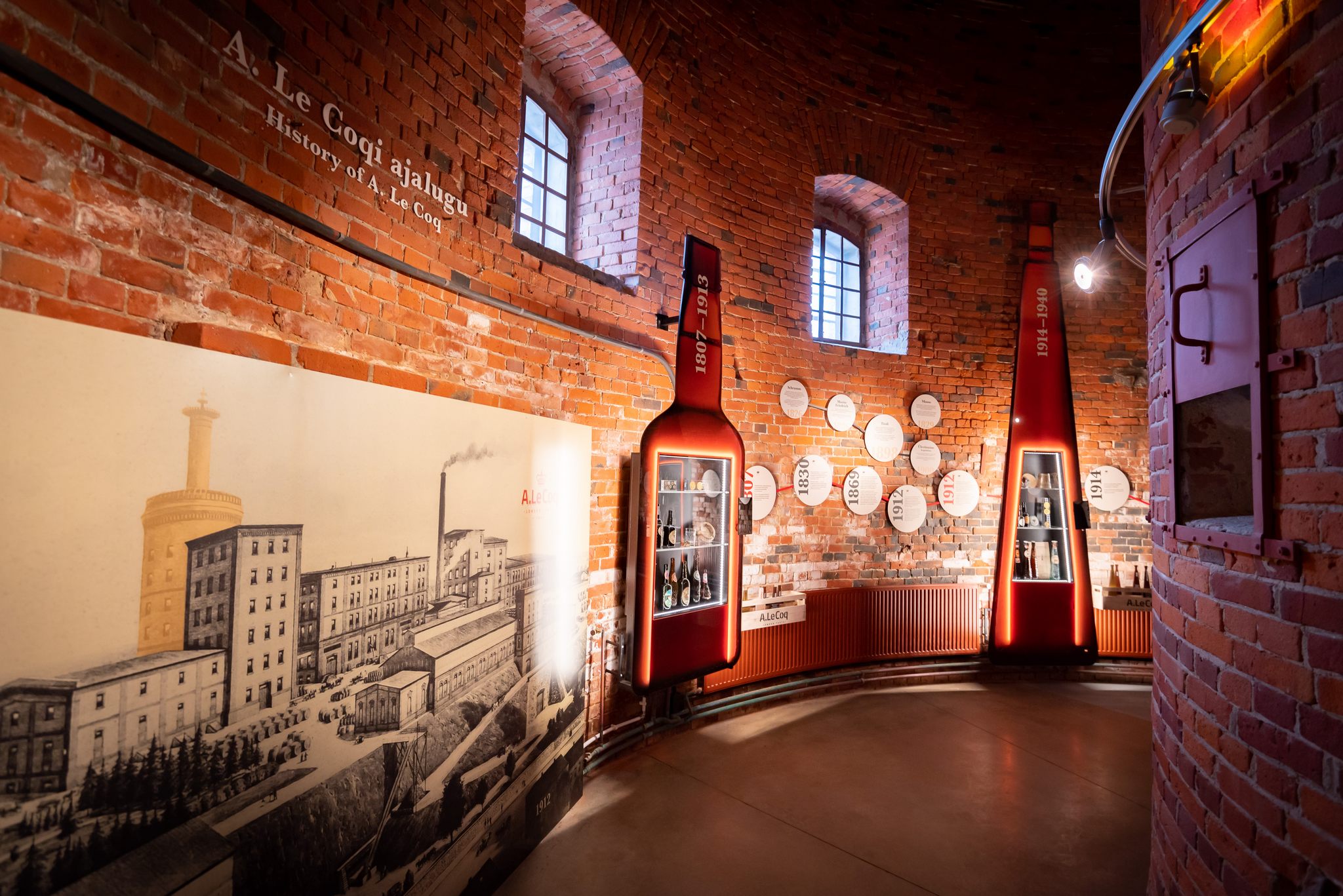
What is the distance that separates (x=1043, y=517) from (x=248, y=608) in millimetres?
6041

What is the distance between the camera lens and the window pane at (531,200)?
4109 mm

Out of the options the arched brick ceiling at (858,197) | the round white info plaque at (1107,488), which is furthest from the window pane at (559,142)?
the round white info plaque at (1107,488)

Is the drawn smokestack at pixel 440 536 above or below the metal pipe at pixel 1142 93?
below

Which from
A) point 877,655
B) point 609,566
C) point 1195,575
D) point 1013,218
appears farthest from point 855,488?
point 1195,575

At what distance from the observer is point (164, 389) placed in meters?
1.59

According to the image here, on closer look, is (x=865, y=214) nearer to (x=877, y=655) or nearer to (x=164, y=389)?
(x=877, y=655)

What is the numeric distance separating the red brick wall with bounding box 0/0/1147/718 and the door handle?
2751mm

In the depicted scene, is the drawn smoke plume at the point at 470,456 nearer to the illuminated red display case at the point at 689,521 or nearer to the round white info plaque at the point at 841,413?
the illuminated red display case at the point at 689,521

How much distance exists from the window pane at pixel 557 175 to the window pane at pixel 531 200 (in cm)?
14

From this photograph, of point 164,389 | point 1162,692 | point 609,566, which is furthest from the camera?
point 609,566

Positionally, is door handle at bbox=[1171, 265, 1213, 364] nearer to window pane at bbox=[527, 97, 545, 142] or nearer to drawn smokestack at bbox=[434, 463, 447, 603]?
drawn smokestack at bbox=[434, 463, 447, 603]

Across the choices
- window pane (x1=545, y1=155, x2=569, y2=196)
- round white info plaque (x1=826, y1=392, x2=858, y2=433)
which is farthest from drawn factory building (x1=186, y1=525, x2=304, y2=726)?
round white info plaque (x1=826, y1=392, x2=858, y2=433)

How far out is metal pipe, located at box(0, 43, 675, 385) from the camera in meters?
1.51

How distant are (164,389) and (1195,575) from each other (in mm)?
2933
